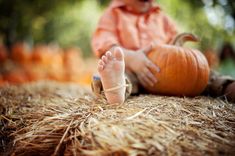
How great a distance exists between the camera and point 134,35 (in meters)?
2.67

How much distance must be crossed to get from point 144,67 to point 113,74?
0.46 m

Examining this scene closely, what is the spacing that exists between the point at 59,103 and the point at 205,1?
8.07 ft

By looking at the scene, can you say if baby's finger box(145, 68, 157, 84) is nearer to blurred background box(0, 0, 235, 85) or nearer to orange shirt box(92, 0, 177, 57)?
orange shirt box(92, 0, 177, 57)

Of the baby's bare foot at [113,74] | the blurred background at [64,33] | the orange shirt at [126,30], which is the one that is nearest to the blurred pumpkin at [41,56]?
the blurred background at [64,33]

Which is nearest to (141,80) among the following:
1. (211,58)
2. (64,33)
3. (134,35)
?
(134,35)

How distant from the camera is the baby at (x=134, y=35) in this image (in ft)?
7.85

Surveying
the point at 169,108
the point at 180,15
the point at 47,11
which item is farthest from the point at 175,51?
the point at 47,11

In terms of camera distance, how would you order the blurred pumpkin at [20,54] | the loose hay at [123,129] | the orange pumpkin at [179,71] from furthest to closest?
1. the blurred pumpkin at [20,54]
2. the orange pumpkin at [179,71]
3. the loose hay at [123,129]

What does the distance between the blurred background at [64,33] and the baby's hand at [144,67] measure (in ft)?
5.53

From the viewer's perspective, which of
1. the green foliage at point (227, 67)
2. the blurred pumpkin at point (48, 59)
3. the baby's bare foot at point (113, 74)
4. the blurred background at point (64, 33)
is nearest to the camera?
the baby's bare foot at point (113, 74)

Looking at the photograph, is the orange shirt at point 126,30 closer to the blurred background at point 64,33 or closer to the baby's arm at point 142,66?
the baby's arm at point 142,66

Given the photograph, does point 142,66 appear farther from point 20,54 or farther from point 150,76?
point 20,54

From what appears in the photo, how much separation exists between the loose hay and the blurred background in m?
2.24

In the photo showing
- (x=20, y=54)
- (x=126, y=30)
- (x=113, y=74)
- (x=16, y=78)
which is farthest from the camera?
(x=20, y=54)
